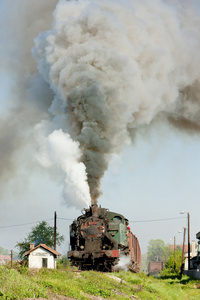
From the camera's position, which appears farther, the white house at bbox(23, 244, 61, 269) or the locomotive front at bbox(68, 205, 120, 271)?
the white house at bbox(23, 244, 61, 269)

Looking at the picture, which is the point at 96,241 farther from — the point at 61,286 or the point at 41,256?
the point at 61,286

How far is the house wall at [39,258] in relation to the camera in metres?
26.8

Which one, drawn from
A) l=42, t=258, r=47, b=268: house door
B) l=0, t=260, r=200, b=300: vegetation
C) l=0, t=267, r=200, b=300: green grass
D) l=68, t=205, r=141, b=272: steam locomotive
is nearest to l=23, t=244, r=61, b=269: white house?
l=42, t=258, r=47, b=268: house door

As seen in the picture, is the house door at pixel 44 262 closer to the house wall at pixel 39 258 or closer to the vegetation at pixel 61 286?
the house wall at pixel 39 258

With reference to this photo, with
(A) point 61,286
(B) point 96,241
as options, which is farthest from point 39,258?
(A) point 61,286

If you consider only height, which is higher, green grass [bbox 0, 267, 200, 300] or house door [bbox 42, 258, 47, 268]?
green grass [bbox 0, 267, 200, 300]

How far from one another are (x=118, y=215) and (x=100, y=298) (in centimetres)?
1311

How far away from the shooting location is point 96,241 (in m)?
26.5

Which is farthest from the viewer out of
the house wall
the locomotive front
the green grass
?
the house wall

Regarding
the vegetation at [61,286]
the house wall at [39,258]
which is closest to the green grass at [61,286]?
the vegetation at [61,286]

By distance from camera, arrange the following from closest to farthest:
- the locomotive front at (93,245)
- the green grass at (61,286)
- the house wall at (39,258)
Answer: the green grass at (61,286)
the locomotive front at (93,245)
the house wall at (39,258)

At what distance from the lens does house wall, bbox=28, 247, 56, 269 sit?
26.8 m

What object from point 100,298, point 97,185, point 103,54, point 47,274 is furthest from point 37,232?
point 100,298

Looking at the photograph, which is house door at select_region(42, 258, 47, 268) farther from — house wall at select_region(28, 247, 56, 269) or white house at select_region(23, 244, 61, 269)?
house wall at select_region(28, 247, 56, 269)
